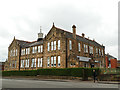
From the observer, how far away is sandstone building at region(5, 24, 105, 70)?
32.8m

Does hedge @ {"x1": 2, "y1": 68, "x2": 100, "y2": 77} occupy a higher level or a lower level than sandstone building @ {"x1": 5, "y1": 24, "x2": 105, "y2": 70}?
lower

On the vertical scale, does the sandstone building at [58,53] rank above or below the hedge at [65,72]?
above

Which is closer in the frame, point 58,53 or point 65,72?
point 65,72

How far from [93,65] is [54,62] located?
10561 millimetres

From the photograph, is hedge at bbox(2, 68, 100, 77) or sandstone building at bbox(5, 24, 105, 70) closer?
hedge at bbox(2, 68, 100, 77)

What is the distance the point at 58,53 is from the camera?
34.0 m

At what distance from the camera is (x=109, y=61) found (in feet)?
210

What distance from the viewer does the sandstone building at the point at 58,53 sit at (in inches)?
1293

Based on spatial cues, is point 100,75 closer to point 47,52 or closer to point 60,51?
point 60,51

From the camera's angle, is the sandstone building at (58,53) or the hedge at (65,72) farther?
the sandstone building at (58,53)

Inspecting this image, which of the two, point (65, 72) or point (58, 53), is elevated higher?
point (58, 53)

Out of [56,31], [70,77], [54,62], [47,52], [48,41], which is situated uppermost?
[56,31]

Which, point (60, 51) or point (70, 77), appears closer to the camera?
point (70, 77)

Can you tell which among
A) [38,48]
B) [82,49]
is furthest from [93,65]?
[38,48]
